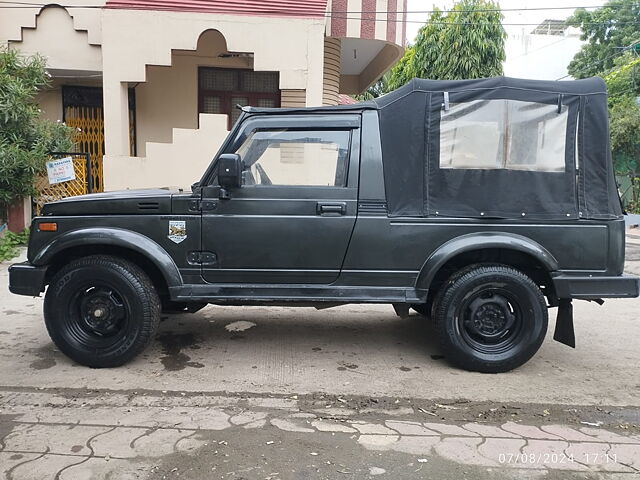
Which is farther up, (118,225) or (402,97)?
(402,97)

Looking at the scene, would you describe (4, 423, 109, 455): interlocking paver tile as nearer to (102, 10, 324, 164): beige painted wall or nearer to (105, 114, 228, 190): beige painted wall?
(105, 114, 228, 190): beige painted wall

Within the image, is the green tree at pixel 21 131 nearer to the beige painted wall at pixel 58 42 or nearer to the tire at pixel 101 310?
the beige painted wall at pixel 58 42

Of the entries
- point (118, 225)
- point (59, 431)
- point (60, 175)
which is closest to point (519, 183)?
point (118, 225)

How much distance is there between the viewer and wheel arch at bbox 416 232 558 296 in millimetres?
4191

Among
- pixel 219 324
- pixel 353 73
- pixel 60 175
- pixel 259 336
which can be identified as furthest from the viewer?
pixel 353 73

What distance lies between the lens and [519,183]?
14.0 ft

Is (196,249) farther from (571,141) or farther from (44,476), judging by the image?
(571,141)

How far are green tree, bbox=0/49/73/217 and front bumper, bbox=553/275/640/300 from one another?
856 cm

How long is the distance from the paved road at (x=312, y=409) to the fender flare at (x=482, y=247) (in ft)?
2.98

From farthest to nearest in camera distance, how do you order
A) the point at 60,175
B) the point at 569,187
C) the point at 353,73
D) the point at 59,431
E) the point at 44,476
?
1. the point at 353,73
2. the point at 60,175
3. the point at 569,187
4. the point at 59,431
5. the point at 44,476

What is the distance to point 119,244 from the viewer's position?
425cm

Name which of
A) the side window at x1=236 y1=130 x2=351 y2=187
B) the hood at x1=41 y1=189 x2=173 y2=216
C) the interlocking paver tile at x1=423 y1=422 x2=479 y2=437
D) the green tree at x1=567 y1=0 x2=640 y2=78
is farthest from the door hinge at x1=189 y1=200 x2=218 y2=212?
the green tree at x1=567 y1=0 x2=640 y2=78

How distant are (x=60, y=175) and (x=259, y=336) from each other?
600 centimetres

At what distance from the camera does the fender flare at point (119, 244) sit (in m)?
4.26
